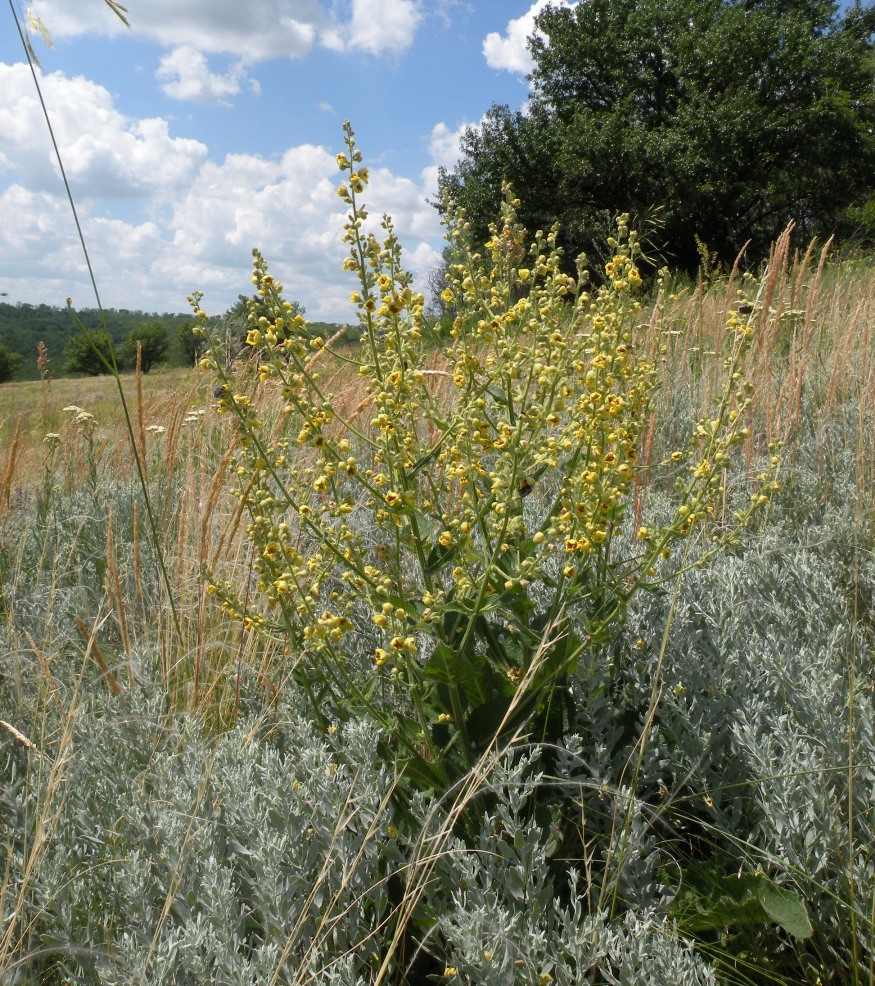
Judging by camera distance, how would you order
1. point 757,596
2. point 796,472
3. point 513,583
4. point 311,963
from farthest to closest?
point 796,472 → point 757,596 → point 513,583 → point 311,963

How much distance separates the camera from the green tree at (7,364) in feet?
174

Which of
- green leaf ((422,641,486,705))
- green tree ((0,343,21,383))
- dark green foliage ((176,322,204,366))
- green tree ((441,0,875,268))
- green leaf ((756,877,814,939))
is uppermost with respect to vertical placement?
green tree ((441,0,875,268))

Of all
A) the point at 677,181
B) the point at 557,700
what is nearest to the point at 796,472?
the point at 557,700

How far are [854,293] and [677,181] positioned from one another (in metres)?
16.8

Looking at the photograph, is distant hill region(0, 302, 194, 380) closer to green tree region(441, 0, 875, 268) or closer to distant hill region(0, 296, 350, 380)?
distant hill region(0, 296, 350, 380)

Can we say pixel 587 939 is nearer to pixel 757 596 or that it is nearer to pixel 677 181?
pixel 757 596

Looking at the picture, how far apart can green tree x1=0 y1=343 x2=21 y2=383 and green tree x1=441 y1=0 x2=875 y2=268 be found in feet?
139

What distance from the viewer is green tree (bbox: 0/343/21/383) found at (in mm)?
53081

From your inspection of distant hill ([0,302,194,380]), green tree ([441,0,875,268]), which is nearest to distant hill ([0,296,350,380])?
distant hill ([0,302,194,380])

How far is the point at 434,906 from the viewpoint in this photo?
1.32 metres

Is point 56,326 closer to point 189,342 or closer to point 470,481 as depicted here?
point 189,342

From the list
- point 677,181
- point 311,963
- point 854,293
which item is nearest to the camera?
point 311,963

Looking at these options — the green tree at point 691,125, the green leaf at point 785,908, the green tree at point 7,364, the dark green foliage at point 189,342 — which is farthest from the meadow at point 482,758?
the green tree at point 7,364

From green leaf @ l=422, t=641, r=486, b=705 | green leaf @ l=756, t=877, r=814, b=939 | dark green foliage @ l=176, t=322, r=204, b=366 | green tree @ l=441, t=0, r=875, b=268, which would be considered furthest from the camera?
green tree @ l=441, t=0, r=875, b=268
